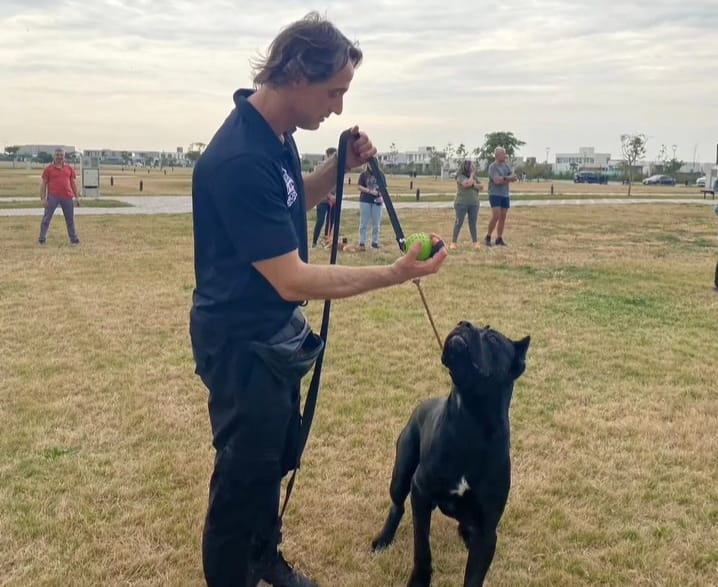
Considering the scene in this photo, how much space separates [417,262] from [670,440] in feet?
10.3

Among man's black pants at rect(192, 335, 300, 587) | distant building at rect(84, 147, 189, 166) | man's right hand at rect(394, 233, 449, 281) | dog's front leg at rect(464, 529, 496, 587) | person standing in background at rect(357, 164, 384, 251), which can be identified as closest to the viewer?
man's right hand at rect(394, 233, 449, 281)

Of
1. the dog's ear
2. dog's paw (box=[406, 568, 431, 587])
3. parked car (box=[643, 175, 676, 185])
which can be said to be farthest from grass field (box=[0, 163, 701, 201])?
the dog's ear

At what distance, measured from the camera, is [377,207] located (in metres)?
11.9

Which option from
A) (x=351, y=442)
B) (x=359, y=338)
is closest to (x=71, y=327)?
(x=359, y=338)

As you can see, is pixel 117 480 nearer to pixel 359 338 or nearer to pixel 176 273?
pixel 359 338

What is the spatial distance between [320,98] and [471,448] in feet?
4.46

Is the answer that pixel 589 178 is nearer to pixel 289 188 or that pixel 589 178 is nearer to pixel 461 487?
pixel 461 487

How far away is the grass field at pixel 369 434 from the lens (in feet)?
10.6

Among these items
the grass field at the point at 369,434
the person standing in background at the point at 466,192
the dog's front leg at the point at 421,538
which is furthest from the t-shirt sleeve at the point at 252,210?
the person standing in background at the point at 466,192

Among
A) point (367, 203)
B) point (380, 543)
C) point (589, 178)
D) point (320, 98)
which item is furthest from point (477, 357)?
point (589, 178)

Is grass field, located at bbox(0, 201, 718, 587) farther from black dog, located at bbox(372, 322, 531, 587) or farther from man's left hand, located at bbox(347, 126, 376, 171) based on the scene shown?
man's left hand, located at bbox(347, 126, 376, 171)

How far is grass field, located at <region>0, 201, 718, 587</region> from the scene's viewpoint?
3.23 metres

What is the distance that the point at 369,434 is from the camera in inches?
176

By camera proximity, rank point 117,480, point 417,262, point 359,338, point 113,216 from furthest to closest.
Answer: point 113,216 → point 359,338 → point 117,480 → point 417,262
